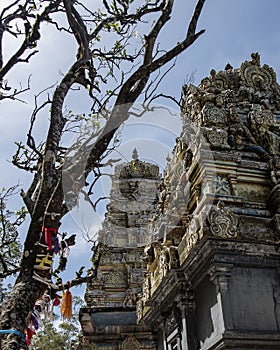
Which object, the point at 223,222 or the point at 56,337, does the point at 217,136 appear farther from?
the point at 56,337

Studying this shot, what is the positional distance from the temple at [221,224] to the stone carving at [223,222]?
2 centimetres

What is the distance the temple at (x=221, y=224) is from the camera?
23.2ft

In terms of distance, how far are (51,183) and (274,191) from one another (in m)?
4.12

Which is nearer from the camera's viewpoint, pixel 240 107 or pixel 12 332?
pixel 12 332

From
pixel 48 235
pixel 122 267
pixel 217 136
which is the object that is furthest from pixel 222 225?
pixel 122 267

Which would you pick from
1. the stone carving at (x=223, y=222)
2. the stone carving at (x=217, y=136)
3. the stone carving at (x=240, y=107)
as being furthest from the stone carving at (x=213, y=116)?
the stone carving at (x=223, y=222)

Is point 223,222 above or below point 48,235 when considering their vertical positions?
above

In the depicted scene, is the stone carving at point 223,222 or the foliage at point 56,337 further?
the foliage at point 56,337

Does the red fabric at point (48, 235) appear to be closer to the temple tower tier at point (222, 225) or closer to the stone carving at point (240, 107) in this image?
the temple tower tier at point (222, 225)

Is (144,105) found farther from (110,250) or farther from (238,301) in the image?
(110,250)

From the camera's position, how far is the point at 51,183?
6.02 meters

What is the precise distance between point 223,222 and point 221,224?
2.1 inches

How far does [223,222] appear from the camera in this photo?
7273 mm

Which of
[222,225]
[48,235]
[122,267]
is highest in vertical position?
[122,267]
